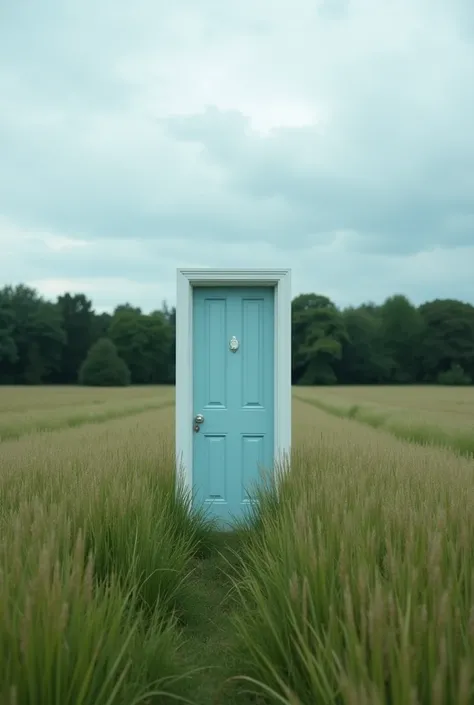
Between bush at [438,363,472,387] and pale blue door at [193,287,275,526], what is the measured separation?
141ft

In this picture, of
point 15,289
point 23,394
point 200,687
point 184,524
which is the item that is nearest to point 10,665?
point 200,687

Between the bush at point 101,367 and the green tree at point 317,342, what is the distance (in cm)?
2276

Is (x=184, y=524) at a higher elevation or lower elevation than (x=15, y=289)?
lower

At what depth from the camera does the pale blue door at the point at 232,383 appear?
8.01 meters

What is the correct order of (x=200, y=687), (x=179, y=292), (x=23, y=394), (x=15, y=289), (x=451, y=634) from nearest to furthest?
(x=451, y=634), (x=200, y=687), (x=179, y=292), (x=23, y=394), (x=15, y=289)

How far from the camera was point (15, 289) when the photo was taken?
4772 centimetres

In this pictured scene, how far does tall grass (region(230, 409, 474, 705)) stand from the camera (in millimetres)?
2643

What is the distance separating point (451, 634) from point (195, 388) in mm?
5309

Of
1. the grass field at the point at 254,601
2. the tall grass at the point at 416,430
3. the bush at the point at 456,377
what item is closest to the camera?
the grass field at the point at 254,601

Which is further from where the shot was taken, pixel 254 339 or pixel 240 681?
pixel 254 339

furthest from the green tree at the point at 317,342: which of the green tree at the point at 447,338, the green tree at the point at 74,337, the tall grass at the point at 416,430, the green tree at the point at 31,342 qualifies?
the tall grass at the point at 416,430

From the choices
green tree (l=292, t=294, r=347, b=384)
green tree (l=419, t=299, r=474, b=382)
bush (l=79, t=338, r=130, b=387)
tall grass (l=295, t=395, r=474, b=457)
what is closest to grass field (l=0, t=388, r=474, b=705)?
tall grass (l=295, t=395, r=474, b=457)

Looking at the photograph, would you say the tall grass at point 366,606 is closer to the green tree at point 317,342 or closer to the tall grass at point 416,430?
the tall grass at point 416,430

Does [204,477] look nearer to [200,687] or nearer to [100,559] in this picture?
[100,559]
